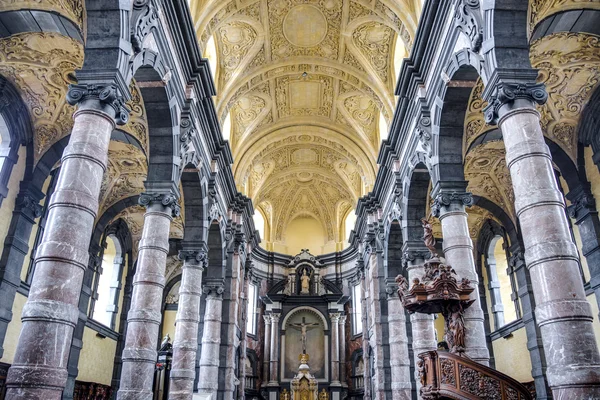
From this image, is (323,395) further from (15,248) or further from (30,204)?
(30,204)

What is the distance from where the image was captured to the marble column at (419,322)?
13.9m

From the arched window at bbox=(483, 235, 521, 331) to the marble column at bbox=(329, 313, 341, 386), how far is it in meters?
8.86

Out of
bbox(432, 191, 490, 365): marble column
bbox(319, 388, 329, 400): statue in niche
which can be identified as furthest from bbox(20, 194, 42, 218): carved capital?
bbox(319, 388, 329, 400): statue in niche

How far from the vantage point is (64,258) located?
668 centimetres

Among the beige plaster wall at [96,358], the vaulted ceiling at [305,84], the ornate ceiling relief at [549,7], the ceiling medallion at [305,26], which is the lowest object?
the beige plaster wall at [96,358]

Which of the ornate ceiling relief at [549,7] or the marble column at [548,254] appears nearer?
the marble column at [548,254]

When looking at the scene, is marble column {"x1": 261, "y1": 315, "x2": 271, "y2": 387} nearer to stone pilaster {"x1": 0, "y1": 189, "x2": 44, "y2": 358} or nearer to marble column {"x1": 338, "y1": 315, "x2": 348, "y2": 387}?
marble column {"x1": 338, "y1": 315, "x2": 348, "y2": 387}

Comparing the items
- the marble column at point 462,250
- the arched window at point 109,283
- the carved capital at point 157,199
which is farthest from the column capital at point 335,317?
the carved capital at point 157,199

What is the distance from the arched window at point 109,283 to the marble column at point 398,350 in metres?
11.3

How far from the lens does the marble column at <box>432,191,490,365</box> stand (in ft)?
31.3

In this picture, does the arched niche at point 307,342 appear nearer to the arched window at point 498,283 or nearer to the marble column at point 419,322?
the arched window at point 498,283

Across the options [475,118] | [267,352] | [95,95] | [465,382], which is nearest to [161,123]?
[95,95]

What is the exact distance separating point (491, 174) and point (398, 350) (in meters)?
6.68

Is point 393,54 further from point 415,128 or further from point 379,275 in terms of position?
point 379,275
